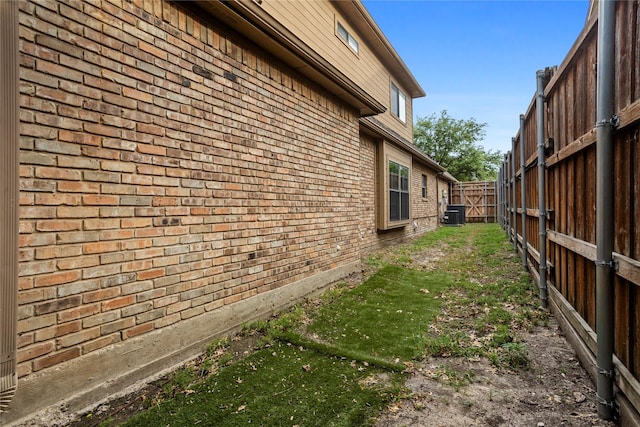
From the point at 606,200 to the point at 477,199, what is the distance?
71.0 ft

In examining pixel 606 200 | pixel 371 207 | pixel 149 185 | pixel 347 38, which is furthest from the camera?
pixel 347 38

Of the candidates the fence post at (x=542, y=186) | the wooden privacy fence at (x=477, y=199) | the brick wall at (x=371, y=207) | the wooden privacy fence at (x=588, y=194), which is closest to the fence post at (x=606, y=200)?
the wooden privacy fence at (x=588, y=194)

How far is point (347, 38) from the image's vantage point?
8.20 meters

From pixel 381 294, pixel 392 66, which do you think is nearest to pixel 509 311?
pixel 381 294

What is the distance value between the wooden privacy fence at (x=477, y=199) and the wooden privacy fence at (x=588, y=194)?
59.8 ft

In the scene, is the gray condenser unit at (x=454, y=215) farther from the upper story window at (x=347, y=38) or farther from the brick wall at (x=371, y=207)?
the upper story window at (x=347, y=38)

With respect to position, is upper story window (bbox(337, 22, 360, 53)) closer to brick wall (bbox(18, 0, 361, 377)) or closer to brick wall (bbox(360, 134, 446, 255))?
brick wall (bbox(360, 134, 446, 255))

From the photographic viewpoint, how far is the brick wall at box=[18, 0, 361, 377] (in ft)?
6.06

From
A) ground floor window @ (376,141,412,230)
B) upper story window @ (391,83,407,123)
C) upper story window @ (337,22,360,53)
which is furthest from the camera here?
upper story window @ (391,83,407,123)

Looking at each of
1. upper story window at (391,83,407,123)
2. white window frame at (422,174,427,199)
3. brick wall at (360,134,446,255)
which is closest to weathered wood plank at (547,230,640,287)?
brick wall at (360,134,446,255)

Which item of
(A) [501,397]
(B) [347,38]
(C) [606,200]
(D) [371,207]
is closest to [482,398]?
(A) [501,397]

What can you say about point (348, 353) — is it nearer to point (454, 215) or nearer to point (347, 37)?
point (347, 37)

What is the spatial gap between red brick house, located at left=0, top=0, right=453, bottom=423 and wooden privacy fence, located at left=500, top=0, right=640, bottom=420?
296cm

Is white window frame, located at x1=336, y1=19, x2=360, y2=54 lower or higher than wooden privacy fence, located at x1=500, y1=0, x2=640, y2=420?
higher
